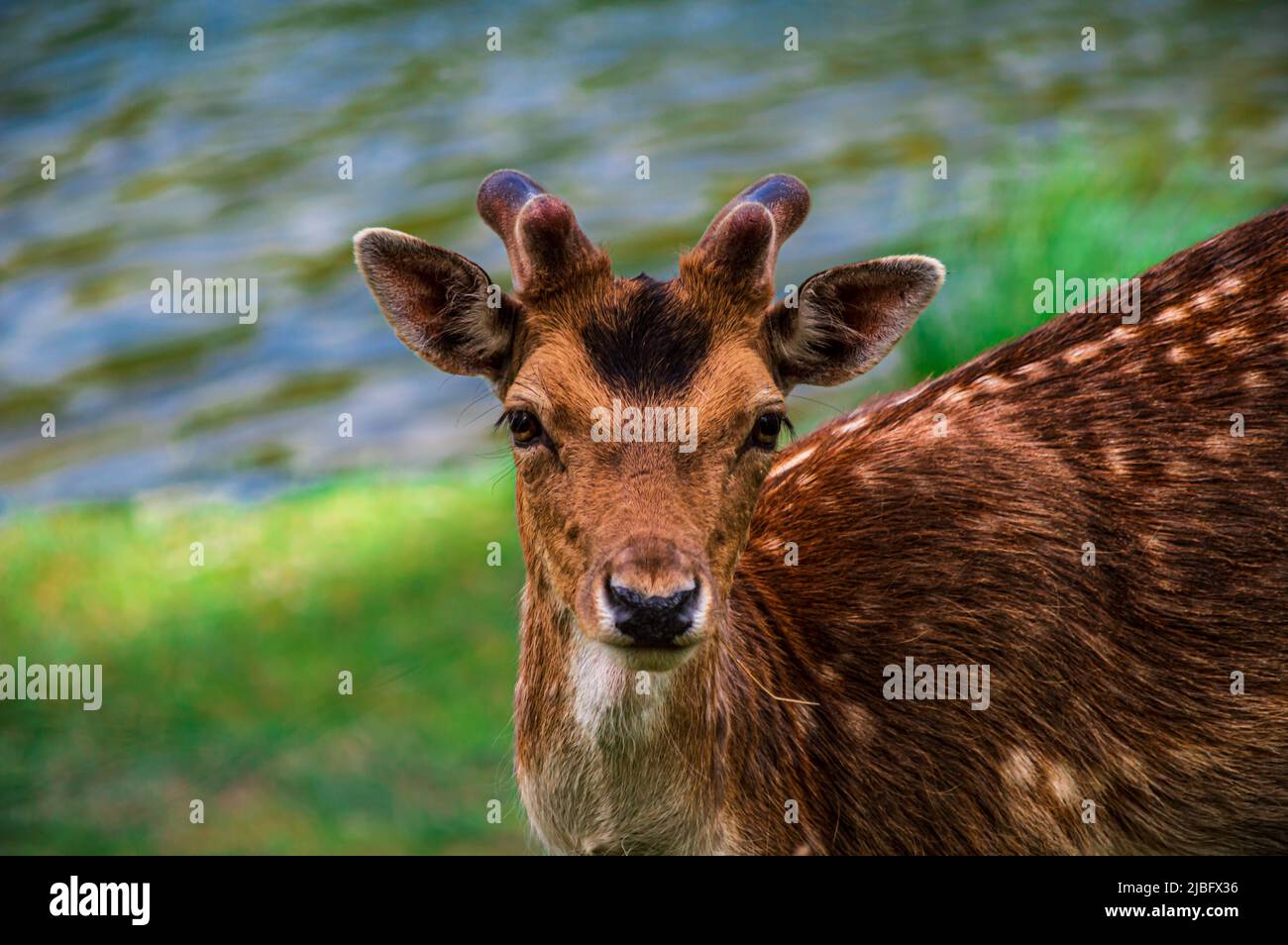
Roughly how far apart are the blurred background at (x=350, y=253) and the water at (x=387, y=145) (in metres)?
0.04

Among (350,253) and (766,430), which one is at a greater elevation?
(350,253)

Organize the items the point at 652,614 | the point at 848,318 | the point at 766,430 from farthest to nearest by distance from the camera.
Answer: the point at 848,318, the point at 766,430, the point at 652,614

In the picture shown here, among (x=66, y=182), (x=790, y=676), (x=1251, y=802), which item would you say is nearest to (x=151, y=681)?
(x=790, y=676)

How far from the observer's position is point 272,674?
800 centimetres

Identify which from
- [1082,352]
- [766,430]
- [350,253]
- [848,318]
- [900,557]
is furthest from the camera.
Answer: [350,253]

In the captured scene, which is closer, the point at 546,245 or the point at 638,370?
the point at 638,370

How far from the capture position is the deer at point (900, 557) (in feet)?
15.8

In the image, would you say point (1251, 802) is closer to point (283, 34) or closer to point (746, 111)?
point (746, 111)

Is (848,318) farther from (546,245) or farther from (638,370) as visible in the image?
(546,245)

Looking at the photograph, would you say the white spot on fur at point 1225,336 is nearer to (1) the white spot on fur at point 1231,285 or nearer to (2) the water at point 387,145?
(1) the white spot on fur at point 1231,285

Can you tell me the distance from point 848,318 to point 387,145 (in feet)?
38.1

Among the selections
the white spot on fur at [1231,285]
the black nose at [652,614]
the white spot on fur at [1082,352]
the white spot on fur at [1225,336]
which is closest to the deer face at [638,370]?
the black nose at [652,614]

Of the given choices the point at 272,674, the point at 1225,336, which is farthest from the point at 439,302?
the point at 272,674

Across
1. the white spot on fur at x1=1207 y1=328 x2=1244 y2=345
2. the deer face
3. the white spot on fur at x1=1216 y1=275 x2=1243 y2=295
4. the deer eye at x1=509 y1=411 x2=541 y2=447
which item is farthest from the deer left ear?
the white spot on fur at x1=1216 y1=275 x2=1243 y2=295
